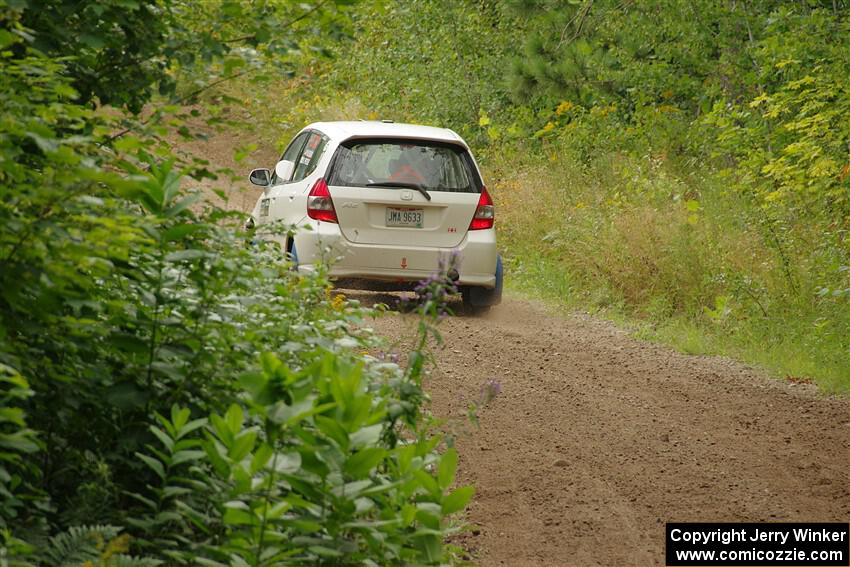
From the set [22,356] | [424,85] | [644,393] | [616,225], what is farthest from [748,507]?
[424,85]

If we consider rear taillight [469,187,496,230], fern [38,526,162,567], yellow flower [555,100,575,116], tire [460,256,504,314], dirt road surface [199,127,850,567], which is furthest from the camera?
yellow flower [555,100,575,116]

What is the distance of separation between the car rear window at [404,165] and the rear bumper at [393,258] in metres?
0.50

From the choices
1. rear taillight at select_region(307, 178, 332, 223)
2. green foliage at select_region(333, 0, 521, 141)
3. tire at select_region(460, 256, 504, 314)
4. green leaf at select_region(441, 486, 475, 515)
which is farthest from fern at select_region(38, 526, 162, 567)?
green foliage at select_region(333, 0, 521, 141)

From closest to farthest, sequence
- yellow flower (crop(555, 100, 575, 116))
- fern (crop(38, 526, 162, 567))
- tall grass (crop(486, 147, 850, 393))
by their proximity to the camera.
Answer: fern (crop(38, 526, 162, 567)), tall grass (crop(486, 147, 850, 393)), yellow flower (crop(555, 100, 575, 116))

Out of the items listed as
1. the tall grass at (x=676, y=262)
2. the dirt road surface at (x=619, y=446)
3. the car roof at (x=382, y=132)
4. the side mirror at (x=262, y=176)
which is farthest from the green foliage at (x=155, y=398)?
the side mirror at (x=262, y=176)

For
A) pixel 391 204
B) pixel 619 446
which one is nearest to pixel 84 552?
pixel 619 446

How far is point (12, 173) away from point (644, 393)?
20.5 feet

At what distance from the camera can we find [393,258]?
12.5 meters

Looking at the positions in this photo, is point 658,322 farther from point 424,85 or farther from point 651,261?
point 424,85

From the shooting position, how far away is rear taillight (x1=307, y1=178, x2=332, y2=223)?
12305 millimetres

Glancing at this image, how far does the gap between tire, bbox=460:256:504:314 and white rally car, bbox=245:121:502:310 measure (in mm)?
248

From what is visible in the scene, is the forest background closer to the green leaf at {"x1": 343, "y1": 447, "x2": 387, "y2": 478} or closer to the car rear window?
the green leaf at {"x1": 343, "y1": 447, "x2": 387, "y2": 478}

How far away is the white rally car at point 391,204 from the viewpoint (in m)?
12.4

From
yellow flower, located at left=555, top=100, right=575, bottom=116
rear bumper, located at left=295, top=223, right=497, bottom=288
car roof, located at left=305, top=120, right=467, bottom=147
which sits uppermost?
yellow flower, located at left=555, top=100, right=575, bottom=116
